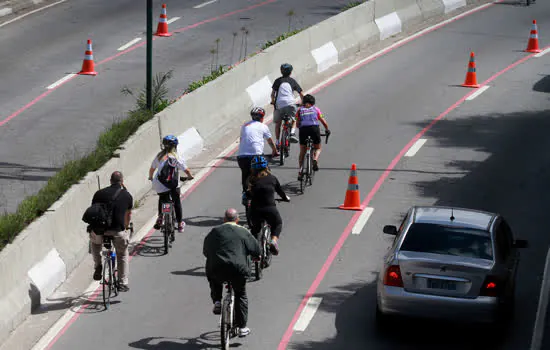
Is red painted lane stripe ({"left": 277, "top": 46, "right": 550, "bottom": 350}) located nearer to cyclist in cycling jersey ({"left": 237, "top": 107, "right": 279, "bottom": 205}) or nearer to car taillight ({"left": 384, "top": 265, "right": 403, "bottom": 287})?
car taillight ({"left": 384, "top": 265, "right": 403, "bottom": 287})

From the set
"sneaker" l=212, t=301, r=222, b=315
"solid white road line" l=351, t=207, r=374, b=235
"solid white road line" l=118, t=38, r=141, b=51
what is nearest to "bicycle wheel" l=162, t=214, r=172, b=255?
"solid white road line" l=351, t=207, r=374, b=235

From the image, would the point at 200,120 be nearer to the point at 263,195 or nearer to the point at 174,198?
the point at 174,198

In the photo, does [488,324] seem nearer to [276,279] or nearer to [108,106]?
[276,279]

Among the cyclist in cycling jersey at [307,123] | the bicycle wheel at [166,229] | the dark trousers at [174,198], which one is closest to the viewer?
the bicycle wheel at [166,229]

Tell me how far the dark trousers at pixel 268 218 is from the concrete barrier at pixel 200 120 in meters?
2.87

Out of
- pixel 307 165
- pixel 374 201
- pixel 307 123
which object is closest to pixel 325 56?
pixel 307 123

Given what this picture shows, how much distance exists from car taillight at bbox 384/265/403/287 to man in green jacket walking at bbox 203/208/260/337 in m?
1.70

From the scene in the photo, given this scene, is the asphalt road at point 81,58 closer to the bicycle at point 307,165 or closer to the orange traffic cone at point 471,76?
the bicycle at point 307,165

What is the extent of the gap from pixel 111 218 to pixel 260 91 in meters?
11.4

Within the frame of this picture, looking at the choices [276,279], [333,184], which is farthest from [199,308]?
[333,184]

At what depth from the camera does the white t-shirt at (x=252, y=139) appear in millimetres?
18812

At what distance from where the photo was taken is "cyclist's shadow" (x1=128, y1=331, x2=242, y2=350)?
1430cm

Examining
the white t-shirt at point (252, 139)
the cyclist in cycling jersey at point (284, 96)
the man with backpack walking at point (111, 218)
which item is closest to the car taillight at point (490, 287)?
the man with backpack walking at point (111, 218)

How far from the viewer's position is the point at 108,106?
26047 millimetres
